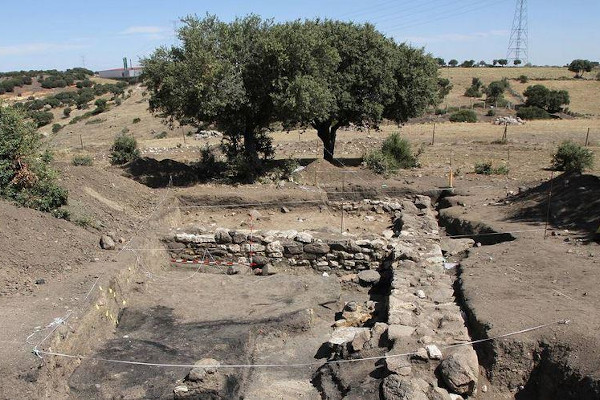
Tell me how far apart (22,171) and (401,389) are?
9.76 metres

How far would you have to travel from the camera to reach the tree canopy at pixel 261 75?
17.0m

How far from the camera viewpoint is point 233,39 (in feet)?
58.9

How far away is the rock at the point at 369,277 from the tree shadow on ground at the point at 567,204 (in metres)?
4.47

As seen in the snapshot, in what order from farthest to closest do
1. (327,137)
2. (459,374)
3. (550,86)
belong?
1. (550,86)
2. (327,137)
3. (459,374)

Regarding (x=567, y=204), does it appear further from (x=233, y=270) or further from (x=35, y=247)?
(x=35, y=247)

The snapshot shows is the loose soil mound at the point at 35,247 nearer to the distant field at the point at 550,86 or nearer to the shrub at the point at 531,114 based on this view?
the shrub at the point at 531,114

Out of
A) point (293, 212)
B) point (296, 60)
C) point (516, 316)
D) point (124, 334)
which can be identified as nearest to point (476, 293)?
point (516, 316)

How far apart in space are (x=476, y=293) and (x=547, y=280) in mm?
1470

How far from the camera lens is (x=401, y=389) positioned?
611 cm

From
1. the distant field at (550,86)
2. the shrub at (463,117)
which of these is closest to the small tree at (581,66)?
the distant field at (550,86)

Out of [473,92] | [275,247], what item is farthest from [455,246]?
[473,92]

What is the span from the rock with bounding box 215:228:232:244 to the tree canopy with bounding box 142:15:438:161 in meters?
6.16

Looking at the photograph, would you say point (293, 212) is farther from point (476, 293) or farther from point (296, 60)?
point (476, 293)

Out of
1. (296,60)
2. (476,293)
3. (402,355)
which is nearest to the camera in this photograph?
(402,355)
